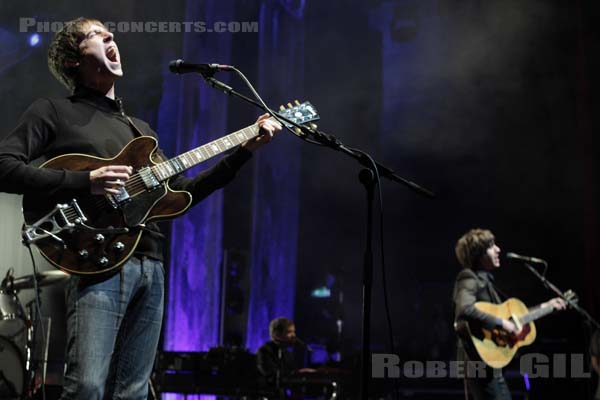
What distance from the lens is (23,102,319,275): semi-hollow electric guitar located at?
87.0 inches

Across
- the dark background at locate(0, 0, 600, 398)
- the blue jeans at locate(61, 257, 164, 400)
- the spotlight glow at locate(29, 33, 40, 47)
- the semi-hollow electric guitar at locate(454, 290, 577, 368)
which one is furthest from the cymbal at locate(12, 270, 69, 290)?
the blue jeans at locate(61, 257, 164, 400)

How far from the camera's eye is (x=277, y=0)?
34.2 ft

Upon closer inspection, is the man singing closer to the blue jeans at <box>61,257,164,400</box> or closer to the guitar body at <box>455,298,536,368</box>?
the blue jeans at <box>61,257,164,400</box>

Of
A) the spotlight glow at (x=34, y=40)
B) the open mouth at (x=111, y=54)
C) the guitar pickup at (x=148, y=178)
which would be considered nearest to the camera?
the guitar pickup at (x=148, y=178)

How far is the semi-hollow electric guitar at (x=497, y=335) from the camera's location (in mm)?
4637

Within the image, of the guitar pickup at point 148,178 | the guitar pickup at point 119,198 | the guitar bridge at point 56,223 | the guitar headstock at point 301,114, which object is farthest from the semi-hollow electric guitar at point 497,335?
the guitar bridge at point 56,223

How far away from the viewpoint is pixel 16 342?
5832mm

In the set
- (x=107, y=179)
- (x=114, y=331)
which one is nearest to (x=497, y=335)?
(x=114, y=331)

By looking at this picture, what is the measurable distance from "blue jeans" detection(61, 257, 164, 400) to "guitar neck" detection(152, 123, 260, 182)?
36cm

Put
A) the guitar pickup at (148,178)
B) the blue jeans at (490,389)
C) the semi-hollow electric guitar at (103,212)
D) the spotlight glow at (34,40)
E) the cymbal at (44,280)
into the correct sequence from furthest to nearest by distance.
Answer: the spotlight glow at (34,40)
the cymbal at (44,280)
the blue jeans at (490,389)
the guitar pickup at (148,178)
the semi-hollow electric guitar at (103,212)

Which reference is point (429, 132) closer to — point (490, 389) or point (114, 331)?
point (490, 389)

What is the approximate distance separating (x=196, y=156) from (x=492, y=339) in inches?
119

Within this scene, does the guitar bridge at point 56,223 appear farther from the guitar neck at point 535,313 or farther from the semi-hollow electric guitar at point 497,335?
the guitar neck at point 535,313

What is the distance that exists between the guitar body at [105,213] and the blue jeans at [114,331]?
0.22ft
